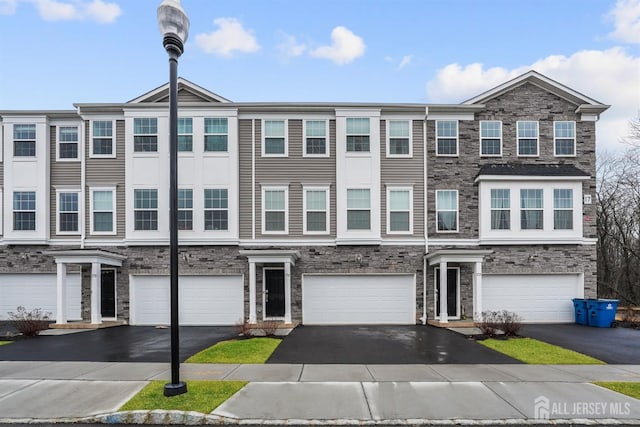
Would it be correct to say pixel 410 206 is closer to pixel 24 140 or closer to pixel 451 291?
pixel 451 291

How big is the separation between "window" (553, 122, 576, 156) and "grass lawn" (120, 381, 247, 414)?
15.6 m

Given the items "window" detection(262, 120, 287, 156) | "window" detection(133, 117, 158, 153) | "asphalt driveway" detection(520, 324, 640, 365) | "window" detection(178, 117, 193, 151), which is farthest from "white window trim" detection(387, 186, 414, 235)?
"window" detection(133, 117, 158, 153)

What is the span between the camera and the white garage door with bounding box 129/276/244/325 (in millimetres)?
14945

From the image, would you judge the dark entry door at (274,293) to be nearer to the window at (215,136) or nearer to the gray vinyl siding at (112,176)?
the window at (215,136)

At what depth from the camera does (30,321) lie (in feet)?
40.2

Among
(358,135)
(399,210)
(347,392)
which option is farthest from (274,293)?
(347,392)

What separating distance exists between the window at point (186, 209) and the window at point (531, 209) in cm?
1339

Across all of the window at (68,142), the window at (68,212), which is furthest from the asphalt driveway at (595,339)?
the window at (68,142)

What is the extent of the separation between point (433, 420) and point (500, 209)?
1195cm

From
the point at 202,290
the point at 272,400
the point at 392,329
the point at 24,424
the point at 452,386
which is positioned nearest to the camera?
the point at 24,424

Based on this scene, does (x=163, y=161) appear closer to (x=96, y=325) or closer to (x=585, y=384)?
(x=96, y=325)

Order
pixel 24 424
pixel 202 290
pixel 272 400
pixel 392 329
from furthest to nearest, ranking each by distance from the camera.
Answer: pixel 202 290 → pixel 392 329 → pixel 272 400 → pixel 24 424

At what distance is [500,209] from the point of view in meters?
15.2

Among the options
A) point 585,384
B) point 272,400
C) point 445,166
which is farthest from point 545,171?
point 272,400
